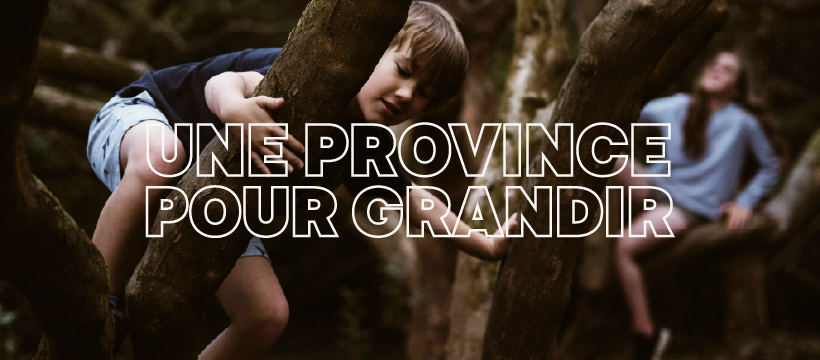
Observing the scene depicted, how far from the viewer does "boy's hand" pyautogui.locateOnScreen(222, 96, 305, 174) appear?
1.00 m

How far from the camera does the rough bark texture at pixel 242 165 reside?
0.99 m

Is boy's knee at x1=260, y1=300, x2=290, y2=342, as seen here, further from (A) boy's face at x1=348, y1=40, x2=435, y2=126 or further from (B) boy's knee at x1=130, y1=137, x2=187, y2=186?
(A) boy's face at x1=348, y1=40, x2=435, y2=126

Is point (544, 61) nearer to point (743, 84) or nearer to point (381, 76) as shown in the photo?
point (381, 76)

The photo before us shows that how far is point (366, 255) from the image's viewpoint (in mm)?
6824

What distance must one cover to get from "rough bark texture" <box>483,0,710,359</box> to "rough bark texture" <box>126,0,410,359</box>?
59cm

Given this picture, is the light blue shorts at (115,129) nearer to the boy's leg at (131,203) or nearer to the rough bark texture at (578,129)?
the boy's leg at (131,203)

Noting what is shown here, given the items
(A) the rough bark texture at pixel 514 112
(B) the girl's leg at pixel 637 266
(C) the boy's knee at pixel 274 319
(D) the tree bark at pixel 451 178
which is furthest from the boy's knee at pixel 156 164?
(B) the girl's leg at pixel 637 266

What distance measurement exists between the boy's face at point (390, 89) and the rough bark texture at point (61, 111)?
216cm

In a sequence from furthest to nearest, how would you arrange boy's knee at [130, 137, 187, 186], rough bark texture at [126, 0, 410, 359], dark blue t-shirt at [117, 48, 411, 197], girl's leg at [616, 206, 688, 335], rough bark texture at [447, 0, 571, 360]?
girl's leg at [616, 206, 688, 335] < rough bark texture at [447, 0, 571, 360] < dark blue t-shirt at [117, 48, 411, 197] < boy's knee at [130, 137, 187, 186] < rough bark texture at [126, 0, 410, 359]

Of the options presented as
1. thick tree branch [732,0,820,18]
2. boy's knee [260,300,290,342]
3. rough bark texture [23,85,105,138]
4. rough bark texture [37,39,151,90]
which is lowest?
boy's knee [260,300,290,342]

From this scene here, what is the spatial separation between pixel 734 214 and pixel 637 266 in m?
0.64

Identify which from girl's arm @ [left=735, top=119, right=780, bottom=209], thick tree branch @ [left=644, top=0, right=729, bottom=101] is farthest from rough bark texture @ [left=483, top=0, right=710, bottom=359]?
girl's arm @ [left=735, top=119, right=780, bottom=209]

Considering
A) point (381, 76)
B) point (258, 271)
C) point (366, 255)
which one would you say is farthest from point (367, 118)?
point (366, 255)

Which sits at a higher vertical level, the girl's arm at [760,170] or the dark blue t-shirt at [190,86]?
the dark blue t-shirt at [190,86]
